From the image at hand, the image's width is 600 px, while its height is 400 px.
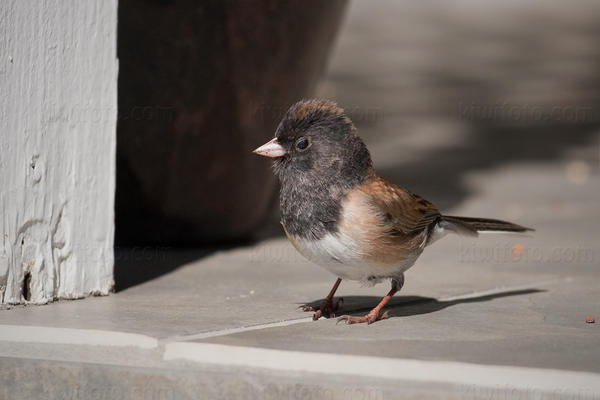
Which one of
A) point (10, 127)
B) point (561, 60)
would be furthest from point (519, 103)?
point (10, 127)

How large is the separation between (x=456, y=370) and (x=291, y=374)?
42 cm

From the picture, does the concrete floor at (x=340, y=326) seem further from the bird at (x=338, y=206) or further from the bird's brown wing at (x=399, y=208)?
the bird's brown wing at (x=399, y=208)

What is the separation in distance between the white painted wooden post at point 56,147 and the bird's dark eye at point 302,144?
0.72 meters

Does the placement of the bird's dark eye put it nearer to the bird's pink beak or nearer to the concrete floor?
the bird's pink beak

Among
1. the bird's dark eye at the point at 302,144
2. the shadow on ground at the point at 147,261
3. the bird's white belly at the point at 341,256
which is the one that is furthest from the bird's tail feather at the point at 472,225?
the shadow on ground at the point at 147,261

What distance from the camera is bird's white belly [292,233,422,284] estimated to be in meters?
2.86

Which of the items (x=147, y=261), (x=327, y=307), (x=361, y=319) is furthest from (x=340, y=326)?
(x=147, y=261)

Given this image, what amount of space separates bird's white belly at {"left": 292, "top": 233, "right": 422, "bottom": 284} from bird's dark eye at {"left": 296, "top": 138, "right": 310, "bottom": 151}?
0.31 metres

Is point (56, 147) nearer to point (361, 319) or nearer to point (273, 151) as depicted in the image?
point (273, 151)

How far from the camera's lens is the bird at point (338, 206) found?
9.46ft

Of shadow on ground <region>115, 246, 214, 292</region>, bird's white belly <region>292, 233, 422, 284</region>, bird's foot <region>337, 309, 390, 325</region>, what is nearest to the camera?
bird's white belly <region>292, 233, 422, 284</region>

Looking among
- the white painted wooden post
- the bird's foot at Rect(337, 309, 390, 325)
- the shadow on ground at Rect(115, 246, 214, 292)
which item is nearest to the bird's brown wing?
the bird's foot at Rect(337, 309, 390, 325)

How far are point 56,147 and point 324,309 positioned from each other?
3.46 feet

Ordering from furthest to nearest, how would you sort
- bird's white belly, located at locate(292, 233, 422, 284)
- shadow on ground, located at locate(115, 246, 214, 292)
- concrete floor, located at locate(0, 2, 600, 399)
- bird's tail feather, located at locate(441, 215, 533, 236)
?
shadow on ground, located at locate(115, 246, 214, 292) → bird's tail feather, located at locate(441, 215, 533, 236) → bird's white belly, located at locate(292, 233, 422, 284) → concrete floor, located at locate(0, 2, 600, 399)
